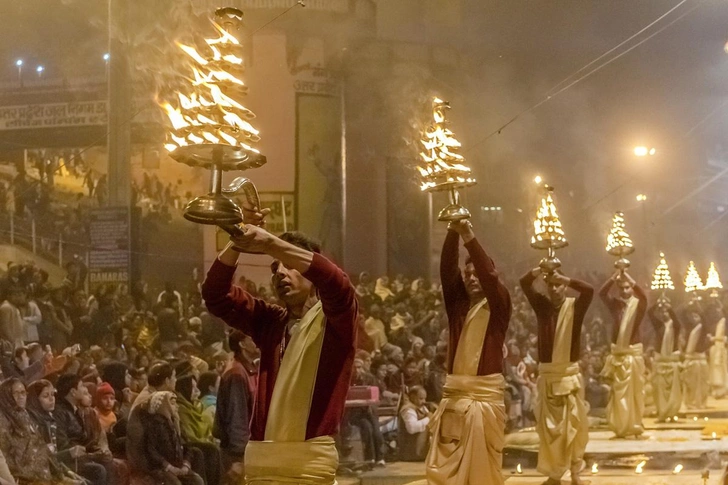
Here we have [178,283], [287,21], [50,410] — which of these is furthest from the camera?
[287,21]

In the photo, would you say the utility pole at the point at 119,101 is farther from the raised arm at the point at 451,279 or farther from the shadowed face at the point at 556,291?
the shadowed face at the point at 556,291

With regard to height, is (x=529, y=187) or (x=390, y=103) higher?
(x=390, y=103)

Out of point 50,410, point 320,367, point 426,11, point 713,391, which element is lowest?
point 713,391

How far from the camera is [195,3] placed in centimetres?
852

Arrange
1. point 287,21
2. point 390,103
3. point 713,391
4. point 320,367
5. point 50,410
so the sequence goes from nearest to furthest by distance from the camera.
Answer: point 320,367 < point 50,410 < point 287,21 < point 390,103 < point 713,391

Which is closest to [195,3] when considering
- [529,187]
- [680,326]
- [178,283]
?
[178,283]

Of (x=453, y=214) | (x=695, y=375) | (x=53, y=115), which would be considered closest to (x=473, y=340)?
(x=453, y=214)

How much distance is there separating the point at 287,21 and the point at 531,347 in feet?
18.3

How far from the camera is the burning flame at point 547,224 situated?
655cm

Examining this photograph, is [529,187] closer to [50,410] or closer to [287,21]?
[287,21]

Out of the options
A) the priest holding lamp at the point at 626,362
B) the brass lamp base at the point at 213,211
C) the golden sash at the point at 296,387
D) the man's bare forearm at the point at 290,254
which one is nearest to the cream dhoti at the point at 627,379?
the priest holding lamp at the point at 626,362

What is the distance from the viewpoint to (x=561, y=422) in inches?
261

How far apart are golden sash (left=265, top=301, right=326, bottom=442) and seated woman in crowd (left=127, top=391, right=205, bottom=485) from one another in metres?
4.13

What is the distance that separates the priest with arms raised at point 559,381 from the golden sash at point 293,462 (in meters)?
3.91
